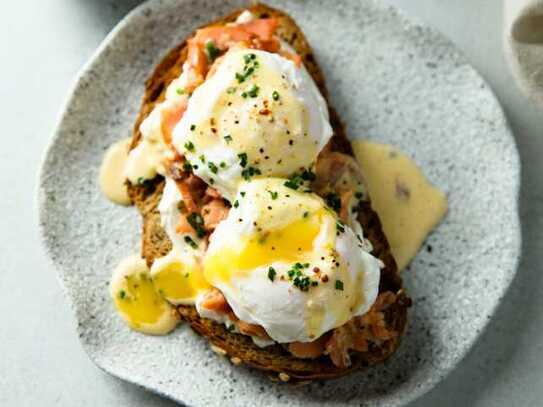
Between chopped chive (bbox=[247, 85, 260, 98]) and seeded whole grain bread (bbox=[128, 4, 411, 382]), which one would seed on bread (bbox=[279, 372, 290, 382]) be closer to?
seeded whole grain bread (bbox=[128, 4, 411, 382])

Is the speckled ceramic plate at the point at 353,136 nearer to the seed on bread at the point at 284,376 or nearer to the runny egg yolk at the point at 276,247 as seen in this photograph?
the seed on bread at the point at 284,376

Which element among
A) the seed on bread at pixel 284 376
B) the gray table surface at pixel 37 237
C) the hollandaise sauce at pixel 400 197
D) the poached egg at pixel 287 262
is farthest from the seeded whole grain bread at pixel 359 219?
the gray table surface at pixel 37 237

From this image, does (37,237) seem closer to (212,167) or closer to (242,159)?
(212,167)

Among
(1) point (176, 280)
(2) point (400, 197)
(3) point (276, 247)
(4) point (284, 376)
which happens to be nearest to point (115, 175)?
(1) point (176, 280)

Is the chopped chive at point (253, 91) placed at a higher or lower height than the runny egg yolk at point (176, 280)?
higher

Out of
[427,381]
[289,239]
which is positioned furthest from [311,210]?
[427,381]

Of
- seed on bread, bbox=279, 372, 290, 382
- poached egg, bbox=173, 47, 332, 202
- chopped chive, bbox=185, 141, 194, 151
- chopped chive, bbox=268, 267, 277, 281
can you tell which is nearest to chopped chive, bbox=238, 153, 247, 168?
poached egg, bbox=173, 47, 332, 202
